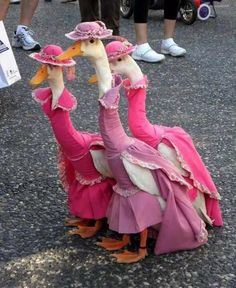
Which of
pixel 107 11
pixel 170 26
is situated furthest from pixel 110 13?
pixel 170 26

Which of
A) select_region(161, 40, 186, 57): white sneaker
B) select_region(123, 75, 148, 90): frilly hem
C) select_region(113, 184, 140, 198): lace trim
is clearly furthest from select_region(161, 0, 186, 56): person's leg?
select_region(113, 184, 140, 198): lace trim

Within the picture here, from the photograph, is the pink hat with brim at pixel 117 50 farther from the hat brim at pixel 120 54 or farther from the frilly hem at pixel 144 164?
the frilly hem at pixel 144 164

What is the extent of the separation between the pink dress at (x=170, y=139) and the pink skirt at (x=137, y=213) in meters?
0.18

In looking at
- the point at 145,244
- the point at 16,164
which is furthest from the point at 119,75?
the point at 16,164

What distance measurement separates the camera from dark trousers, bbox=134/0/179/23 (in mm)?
3816

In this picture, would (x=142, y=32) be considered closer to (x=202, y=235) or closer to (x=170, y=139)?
(x=170, y=139)

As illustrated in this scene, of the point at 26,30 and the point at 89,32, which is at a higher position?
the point at 89,32

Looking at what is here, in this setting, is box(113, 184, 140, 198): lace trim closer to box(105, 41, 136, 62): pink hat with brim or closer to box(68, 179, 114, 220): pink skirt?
box(68, 179, 114, 220): pink skirt

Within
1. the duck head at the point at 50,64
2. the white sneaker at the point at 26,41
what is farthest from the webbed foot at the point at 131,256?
the white sneaker at the point at 26,41

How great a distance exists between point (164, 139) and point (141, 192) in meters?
0.22

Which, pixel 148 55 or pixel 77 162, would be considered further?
pixel 148 55

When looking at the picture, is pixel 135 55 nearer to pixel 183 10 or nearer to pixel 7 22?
pixel 183 10

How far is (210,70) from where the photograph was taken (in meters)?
3.88

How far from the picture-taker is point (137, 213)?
1.68m
